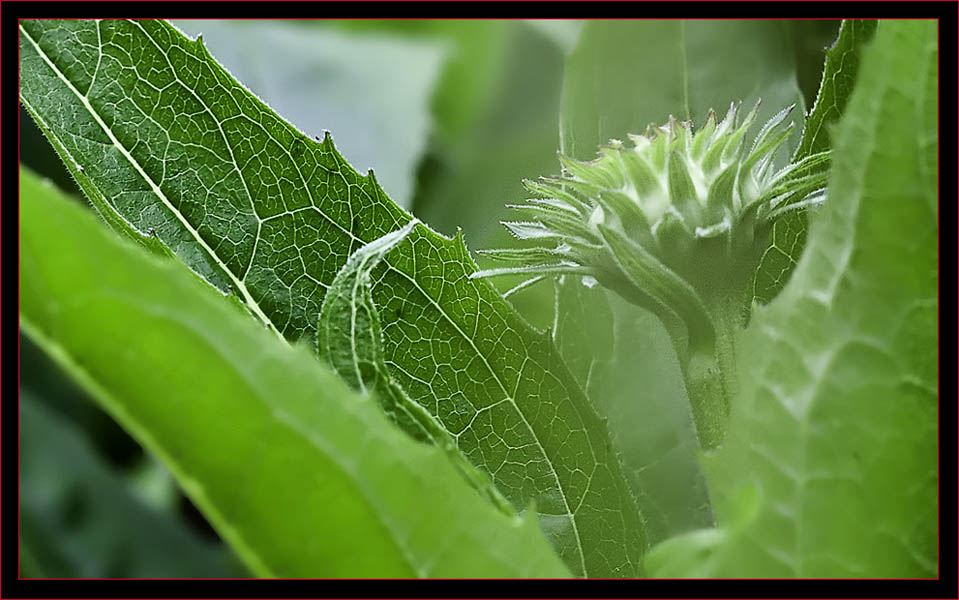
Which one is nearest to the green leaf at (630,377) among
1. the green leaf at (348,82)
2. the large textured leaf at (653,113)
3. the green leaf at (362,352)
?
the large textured leaf at (653,113)

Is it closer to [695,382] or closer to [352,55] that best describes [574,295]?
[695,382]

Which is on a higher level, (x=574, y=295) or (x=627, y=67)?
(x=627, y=67)

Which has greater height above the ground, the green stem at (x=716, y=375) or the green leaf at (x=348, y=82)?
the green leaf at (x=348, y=82)

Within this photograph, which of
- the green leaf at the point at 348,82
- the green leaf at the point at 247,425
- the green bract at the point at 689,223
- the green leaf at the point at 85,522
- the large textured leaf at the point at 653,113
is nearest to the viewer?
the green leaf at the point at 247,425

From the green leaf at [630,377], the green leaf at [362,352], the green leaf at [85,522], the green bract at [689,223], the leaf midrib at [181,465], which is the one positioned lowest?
the green leaf at [85,522]

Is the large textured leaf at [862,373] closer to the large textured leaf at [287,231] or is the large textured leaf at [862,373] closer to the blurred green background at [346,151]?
the large textured leaf at [287,231]

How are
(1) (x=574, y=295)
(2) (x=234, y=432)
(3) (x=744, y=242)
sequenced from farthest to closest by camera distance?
(1) (x=574, y=295) < (3) (x=744, y=242) < (2) (x=234, y=432)

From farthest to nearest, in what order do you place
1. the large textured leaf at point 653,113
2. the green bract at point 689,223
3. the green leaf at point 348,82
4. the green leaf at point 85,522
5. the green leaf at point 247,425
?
the green leaf at point 348,82 < the green leaf at point 85,522 < the large textured leaf at point 653,113 < the green bract at point 689,223 < the green leaf at point 247,425

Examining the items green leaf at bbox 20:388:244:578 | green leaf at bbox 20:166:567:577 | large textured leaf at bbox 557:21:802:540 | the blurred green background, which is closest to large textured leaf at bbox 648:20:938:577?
green leaf at bbox 20:166:567:577
